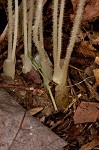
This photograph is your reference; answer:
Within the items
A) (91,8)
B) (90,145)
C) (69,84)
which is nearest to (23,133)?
(90,145)

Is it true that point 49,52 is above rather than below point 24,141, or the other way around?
above

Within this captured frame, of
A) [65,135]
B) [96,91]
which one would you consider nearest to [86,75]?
[96,91]

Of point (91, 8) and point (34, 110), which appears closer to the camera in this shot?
point (34, 110)

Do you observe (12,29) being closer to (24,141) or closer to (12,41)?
(12,41)

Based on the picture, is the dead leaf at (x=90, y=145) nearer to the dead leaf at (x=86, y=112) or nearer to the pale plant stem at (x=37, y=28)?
the dead leaf at (x=86, y=112)

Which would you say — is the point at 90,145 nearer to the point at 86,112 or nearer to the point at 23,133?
the point at 86,112

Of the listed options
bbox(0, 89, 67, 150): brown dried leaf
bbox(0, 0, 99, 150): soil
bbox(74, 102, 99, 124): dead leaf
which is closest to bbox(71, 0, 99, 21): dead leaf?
bbox(0, 0, 99, 150): soil

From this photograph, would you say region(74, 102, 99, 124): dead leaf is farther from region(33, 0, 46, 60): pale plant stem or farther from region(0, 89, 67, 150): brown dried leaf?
region(33, 0, 46, 60): pale plant stem
